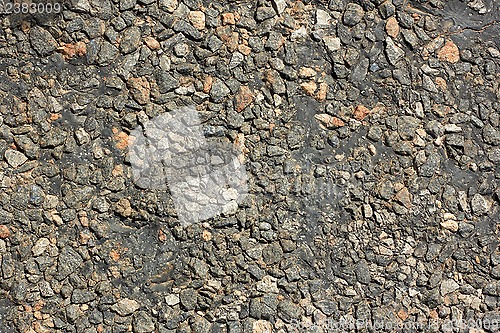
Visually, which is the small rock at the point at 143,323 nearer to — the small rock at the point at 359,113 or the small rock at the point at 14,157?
the small rock at the point at 14,157

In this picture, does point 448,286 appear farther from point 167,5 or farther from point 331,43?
point 167,5

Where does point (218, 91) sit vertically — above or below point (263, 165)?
above

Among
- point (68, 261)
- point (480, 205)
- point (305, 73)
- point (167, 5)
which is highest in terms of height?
point (167, 5)

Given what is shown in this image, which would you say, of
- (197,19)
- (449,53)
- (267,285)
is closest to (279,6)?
(197,19)

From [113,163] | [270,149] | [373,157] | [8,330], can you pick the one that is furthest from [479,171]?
[8,330]

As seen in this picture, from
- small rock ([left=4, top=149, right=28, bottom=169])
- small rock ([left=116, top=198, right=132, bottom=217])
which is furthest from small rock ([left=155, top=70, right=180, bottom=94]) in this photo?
small rock ([left=4, top=149, right=28, bottom=169])

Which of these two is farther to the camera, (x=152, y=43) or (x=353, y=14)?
(x=353, y=14)

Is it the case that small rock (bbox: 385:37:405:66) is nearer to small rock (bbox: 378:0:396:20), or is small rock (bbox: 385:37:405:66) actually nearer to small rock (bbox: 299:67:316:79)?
small rock (bbox: 378:0:396:20)

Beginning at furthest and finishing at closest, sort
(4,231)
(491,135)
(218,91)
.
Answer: (491,135) < (218,91) < (4,231)

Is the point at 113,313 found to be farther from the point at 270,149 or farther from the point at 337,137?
the point at 337,137
